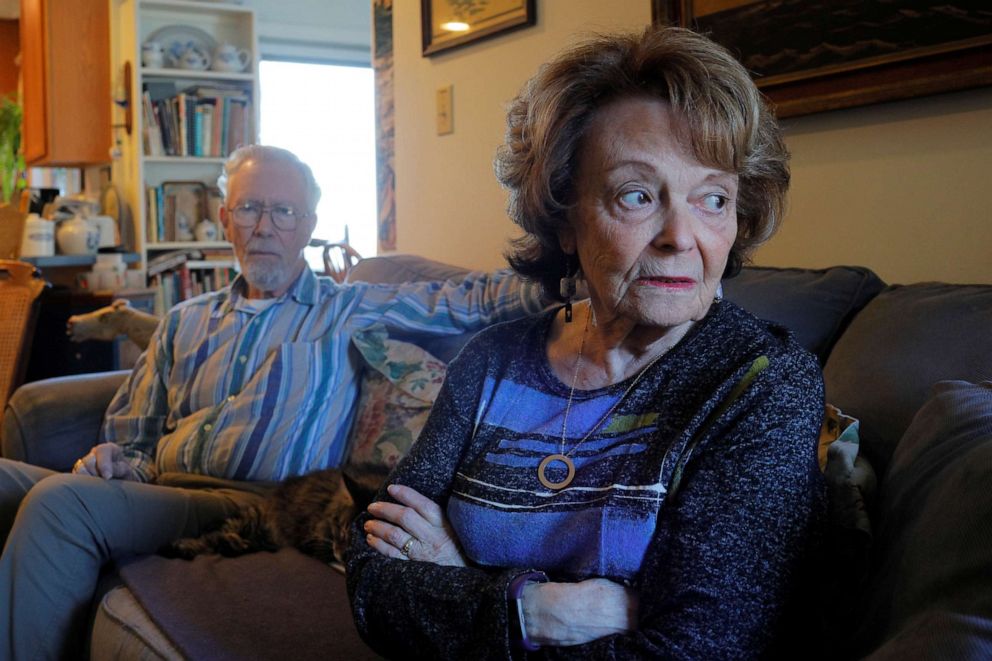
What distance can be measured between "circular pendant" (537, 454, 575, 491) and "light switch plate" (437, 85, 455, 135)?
70.8 inches

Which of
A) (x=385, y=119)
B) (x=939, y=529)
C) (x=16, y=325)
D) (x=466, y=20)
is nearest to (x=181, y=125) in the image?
(x=16, y=325)

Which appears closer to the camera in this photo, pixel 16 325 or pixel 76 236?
pixel 16 325

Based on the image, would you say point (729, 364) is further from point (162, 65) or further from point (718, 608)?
point (162, 65)

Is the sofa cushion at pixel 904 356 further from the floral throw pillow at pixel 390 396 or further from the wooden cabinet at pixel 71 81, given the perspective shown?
the wooden cabinet at pixel 71 81

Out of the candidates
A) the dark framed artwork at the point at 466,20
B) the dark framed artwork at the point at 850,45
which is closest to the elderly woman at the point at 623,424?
the dark framed artwork at the point at 850,45

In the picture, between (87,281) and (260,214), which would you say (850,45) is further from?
(87,281)

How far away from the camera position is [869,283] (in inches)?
58.0

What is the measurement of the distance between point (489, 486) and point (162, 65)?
431cm

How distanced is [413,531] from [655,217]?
491 millimetres

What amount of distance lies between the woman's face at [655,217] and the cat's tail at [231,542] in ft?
3.19

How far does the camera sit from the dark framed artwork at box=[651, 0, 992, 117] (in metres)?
1.47

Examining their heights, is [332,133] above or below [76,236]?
above

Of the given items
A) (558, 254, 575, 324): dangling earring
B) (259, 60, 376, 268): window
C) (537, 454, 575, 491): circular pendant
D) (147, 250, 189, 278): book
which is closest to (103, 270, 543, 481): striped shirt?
(558, 254, 575, 324): dangling earring

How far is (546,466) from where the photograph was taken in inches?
45.1
